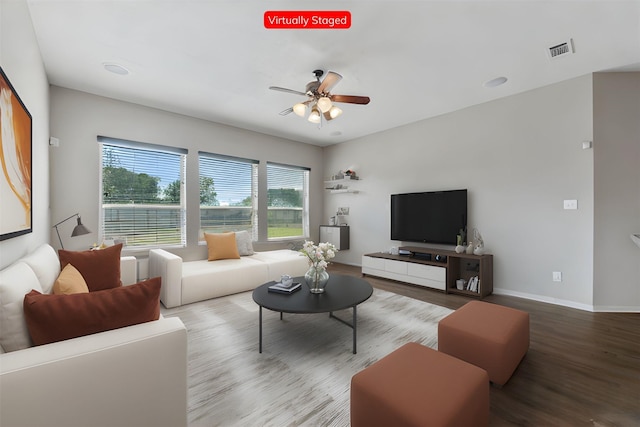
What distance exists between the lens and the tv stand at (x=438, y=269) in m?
3.66

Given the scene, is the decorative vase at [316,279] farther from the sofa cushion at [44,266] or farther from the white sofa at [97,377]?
the sofa cushion at [44,266]

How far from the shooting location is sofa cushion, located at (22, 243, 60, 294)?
1665 mm

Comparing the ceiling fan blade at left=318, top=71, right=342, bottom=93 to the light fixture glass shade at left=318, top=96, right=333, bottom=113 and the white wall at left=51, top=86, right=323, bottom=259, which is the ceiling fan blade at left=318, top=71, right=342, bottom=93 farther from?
the white wall at left=51, top=86, right=323, bottom=259

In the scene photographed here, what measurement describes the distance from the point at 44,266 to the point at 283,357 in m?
1.79

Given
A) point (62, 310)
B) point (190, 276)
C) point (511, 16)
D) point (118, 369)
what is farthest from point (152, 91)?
point (511, 16)

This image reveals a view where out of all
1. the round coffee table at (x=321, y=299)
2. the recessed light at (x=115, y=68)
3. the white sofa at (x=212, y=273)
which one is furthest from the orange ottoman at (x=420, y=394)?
the recessed light at (x=115, y=68)

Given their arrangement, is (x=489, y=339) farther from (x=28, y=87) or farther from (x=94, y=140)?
(x=94, y=140)

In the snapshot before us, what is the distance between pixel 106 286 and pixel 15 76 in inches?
66.3

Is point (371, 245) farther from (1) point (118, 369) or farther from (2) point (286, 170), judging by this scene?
(1) point (118, 369)

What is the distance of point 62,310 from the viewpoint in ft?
3.81

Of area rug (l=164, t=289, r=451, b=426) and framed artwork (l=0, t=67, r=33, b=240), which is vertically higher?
framed artwork (l=0, t=67, r=33, b=240)

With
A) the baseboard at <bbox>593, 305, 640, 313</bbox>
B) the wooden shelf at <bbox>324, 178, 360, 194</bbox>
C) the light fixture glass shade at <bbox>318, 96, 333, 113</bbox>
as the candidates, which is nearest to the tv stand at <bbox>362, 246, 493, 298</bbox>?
the baseboard at <bbox>593, 305, 640, 313</bbox>

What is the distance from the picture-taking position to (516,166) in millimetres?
3656

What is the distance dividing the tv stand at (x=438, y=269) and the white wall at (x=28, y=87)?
4185 millimetres
